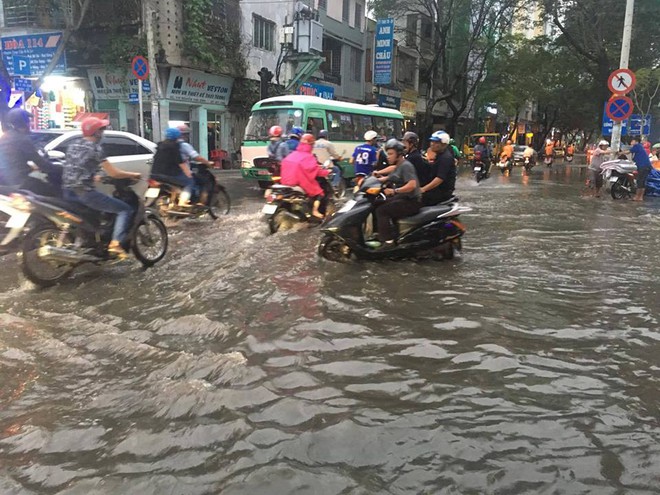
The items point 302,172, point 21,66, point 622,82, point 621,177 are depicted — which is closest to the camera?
point 302,172

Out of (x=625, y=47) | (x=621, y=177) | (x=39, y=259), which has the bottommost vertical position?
(x=39, y=259)

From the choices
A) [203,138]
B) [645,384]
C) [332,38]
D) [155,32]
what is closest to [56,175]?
[645,384]

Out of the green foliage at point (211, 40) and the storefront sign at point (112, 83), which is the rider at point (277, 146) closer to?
the green foliage at point (211, 40)

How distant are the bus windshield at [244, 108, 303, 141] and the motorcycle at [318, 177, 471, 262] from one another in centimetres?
897

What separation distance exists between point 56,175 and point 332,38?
1037 inches

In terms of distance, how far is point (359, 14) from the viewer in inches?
1309

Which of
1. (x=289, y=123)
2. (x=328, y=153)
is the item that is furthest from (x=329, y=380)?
(x=289, y=123)

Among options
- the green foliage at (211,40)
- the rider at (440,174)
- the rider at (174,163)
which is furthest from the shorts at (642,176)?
the green foliage at (211,40)

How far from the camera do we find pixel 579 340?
13.8 feet

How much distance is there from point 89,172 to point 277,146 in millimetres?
6844

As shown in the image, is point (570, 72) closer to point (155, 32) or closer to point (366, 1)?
point (366, 1)

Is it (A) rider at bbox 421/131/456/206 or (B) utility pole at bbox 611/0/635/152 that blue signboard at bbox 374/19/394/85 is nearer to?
(B) utility pole at bbox 611/0/635/152

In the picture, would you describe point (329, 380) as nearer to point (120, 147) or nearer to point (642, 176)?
point (120, 147)

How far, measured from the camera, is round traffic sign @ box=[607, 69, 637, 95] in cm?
1276
